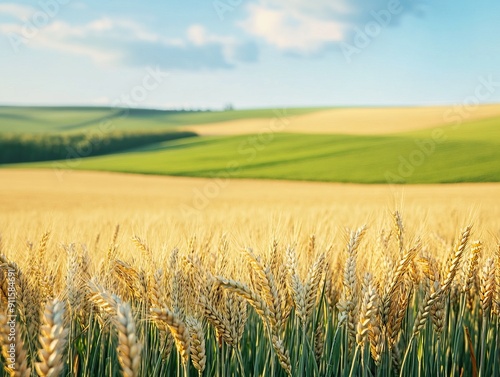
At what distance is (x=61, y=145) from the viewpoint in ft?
160

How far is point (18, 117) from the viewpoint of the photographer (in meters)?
69.8

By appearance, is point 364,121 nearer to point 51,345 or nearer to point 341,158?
point 341,158

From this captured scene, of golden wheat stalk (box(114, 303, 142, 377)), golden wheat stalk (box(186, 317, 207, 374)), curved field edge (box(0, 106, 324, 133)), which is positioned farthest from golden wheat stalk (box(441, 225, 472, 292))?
curved field edge (box(0, 106, 324, 133))

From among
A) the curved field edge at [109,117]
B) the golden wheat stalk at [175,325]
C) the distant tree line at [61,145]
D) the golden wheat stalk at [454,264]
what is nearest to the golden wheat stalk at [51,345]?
the golden wheat stalk at [175,325]

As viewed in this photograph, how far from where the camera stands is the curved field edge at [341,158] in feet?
92.7

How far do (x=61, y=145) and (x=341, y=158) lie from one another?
93.1 ft

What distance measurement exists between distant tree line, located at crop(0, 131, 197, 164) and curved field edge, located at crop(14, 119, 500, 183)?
3748 mm

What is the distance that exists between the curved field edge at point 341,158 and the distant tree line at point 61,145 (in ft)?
12.3

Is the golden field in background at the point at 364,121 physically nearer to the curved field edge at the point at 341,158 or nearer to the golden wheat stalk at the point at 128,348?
the curved field edge at the point at 341,158

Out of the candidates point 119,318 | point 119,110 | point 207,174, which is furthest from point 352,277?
point 119,110

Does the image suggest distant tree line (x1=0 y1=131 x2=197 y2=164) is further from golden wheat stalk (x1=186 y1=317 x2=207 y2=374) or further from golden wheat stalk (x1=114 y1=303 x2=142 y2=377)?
golden wheat stalk (x1=114 y1=303 x2=142 y2=377)

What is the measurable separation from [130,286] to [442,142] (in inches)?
1409

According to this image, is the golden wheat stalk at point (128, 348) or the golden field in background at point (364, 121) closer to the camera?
the golden wheat stalk at point (128, 348)

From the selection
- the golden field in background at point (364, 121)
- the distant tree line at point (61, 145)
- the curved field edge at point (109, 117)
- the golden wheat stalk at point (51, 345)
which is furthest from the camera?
the curved field edge at point (109, 117)
